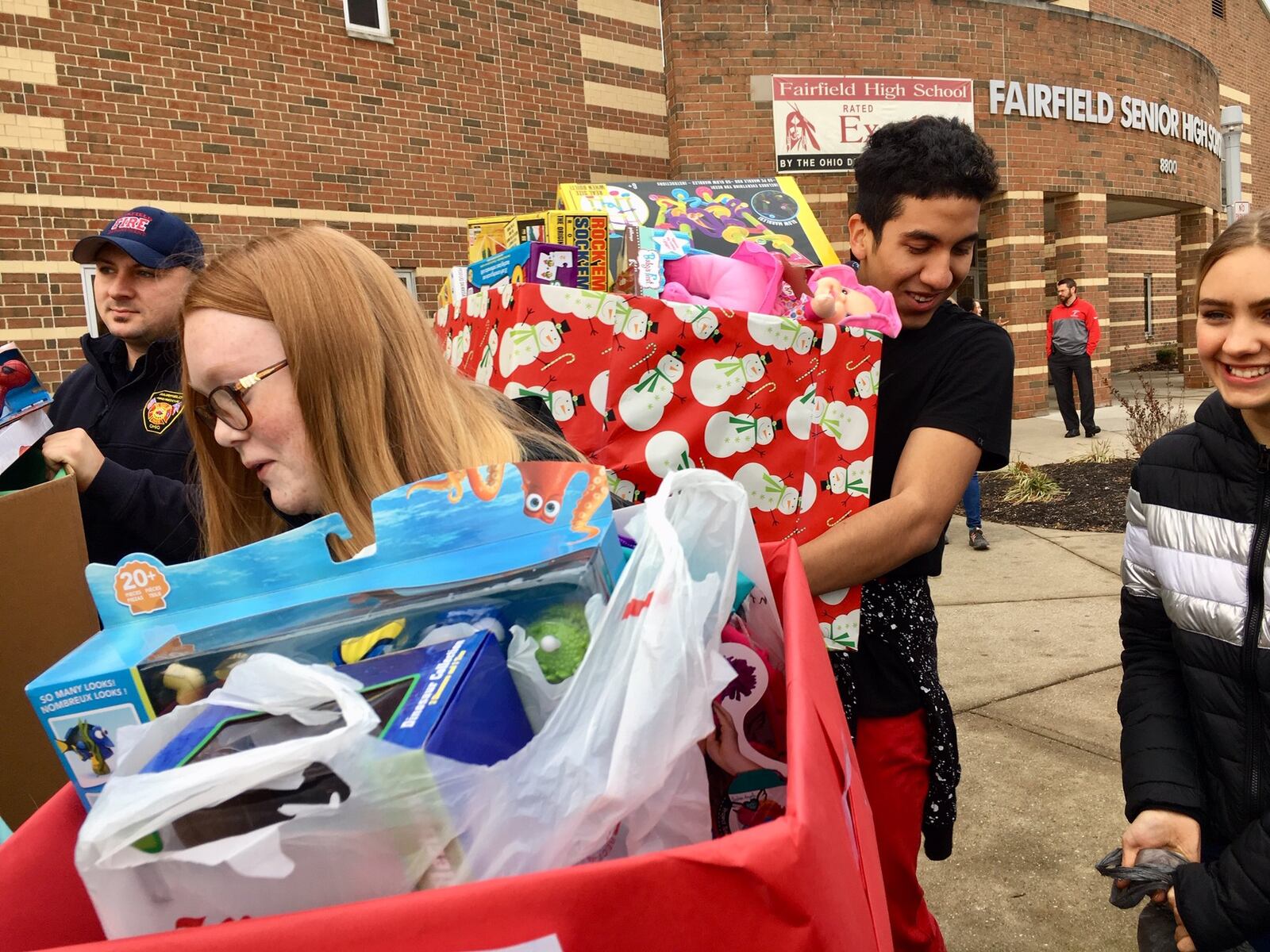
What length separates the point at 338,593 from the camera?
755 mm

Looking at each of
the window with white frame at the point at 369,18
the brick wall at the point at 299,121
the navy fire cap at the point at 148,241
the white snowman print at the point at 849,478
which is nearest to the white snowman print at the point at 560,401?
the white snowman print at the point at 849,478

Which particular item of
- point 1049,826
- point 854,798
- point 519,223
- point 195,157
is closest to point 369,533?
point 854,798

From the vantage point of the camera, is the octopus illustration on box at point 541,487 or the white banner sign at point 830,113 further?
Answer: the white banner sign at point 830,113

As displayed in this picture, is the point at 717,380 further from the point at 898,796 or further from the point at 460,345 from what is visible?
the point at 898,796

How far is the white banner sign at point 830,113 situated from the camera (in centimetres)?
1154

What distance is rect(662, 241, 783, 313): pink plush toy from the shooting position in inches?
73.2

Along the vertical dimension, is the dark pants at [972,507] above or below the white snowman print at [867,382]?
below

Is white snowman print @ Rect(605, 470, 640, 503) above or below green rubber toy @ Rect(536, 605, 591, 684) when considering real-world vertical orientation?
below

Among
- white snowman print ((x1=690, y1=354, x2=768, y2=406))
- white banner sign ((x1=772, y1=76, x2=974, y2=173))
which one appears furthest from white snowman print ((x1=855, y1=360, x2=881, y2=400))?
white banner sign ((x1=772, y1=76, x2=974, y2=173))

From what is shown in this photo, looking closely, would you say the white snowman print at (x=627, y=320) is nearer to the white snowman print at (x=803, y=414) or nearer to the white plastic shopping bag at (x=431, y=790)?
the white snowman print at (x=803, y=414)

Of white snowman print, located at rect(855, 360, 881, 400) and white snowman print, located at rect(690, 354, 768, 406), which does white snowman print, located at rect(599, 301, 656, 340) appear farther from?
white snowman print, located at rect(855, 360, 881, 400)

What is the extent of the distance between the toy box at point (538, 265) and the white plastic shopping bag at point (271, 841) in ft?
3.82

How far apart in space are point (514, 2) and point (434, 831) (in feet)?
36.7

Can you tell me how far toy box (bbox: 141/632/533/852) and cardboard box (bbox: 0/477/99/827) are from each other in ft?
3.07
